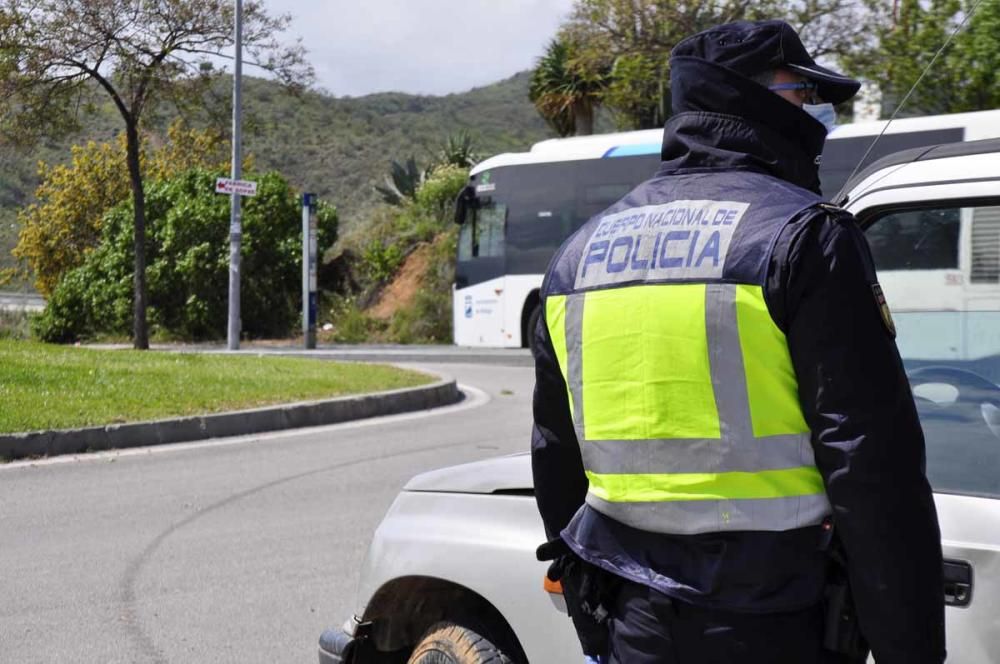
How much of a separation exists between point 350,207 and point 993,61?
43.7 metres

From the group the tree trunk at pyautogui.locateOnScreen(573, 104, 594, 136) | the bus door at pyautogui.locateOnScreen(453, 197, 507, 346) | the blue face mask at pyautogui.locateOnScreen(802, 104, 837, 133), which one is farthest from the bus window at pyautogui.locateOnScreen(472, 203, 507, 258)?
the blue face mask at pyautogui.locateOnScreen(802, 104, 837, 133)

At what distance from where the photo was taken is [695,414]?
2166 mm

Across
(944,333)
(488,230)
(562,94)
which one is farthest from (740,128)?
(562,94)

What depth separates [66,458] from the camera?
10484 mm

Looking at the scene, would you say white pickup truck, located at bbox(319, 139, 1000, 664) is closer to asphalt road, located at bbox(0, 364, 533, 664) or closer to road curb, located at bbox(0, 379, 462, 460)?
asphalt road, located at bbox(0, 364, 533, 664)

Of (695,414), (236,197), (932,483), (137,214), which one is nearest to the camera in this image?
(695,414)

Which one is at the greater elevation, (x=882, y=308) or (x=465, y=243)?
(x=465, y=243)

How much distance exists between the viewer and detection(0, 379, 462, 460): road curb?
10555mm

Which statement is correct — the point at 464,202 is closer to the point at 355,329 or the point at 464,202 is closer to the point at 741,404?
the point at 355,329

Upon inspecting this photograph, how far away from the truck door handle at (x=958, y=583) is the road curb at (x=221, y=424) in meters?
9.23

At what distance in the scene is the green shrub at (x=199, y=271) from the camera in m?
32.4

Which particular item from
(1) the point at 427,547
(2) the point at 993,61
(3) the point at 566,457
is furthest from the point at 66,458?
(2) the point at 993,61

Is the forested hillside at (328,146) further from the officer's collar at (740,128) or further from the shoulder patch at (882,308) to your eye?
the shoulder patch at (882,308)

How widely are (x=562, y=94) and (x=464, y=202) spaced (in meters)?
10.4
